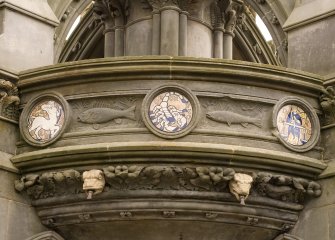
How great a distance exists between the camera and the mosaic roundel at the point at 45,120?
1902 cm

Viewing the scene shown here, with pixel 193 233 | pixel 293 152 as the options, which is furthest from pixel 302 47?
pixel 193 233

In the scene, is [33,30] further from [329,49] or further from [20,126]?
[329,49]

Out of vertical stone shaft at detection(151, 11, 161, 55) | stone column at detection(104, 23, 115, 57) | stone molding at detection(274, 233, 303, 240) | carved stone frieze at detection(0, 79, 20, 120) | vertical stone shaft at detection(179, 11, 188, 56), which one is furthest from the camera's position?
stone column at detection(104, 23, 115, 57)

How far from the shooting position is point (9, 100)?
19.3m

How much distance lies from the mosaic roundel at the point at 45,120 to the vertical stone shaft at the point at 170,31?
2843 millimetres

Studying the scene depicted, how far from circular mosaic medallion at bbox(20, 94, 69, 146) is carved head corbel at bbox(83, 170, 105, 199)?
100 centimetres

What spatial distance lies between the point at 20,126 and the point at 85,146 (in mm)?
1362

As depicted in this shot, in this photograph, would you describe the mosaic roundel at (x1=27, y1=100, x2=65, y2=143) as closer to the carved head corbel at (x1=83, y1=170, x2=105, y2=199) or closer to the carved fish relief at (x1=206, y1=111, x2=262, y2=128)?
the carved head corbel at (x1=83, y1=170, x2=105, y2=199)

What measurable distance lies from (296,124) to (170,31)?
11.1 feet

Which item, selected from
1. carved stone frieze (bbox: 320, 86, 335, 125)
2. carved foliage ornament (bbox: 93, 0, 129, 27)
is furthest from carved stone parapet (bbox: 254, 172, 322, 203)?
carved foliage ornament (bbox: 93, 0, 129, 27)

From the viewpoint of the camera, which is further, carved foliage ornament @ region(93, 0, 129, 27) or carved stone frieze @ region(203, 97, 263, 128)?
carved foliage ornament @ region(93, 0, 129, 27)

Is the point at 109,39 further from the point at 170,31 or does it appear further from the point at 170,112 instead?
the point at 170,112

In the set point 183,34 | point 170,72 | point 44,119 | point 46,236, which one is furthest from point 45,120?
point 183,34

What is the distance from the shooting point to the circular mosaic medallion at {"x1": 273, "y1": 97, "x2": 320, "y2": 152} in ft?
62.3
